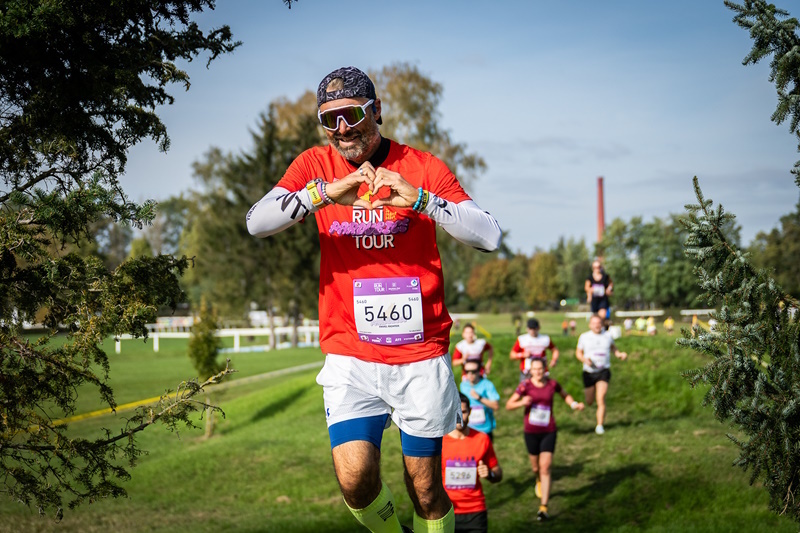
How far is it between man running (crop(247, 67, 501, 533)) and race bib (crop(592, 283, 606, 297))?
47.6 ft

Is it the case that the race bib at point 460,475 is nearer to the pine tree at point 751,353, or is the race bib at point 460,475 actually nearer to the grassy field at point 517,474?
the grassy field at point 517,474

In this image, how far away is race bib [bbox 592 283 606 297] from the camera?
18672 mm

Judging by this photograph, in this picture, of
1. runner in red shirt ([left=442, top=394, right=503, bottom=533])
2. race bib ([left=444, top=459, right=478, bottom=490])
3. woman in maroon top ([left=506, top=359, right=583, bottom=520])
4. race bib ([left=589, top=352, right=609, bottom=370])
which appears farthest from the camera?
race bib ([left=589, top=352, right=609, bottom=370])

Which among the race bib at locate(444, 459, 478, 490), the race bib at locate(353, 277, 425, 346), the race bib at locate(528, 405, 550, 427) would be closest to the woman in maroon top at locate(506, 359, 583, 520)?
the race bib at locate(528, 405, 550, 427)

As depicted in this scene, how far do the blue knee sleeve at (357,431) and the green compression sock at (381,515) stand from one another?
352 millimetres

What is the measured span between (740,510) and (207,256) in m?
49.9

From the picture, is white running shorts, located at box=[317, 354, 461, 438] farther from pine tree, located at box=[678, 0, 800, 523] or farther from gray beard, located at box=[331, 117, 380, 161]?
pine tree, located at box=[678, 0, 800, 523]

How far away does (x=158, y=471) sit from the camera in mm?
16531

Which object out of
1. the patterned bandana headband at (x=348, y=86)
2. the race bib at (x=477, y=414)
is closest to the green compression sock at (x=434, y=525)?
the patterned bandana headband at (x=348, y=86)

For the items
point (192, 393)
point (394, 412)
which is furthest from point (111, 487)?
point (394, 412)

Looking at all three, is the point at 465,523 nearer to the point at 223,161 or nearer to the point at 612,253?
the point at 223,161

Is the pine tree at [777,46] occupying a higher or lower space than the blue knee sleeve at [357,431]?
higher

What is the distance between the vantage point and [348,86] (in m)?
4.52

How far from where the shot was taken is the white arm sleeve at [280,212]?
4.39 m
